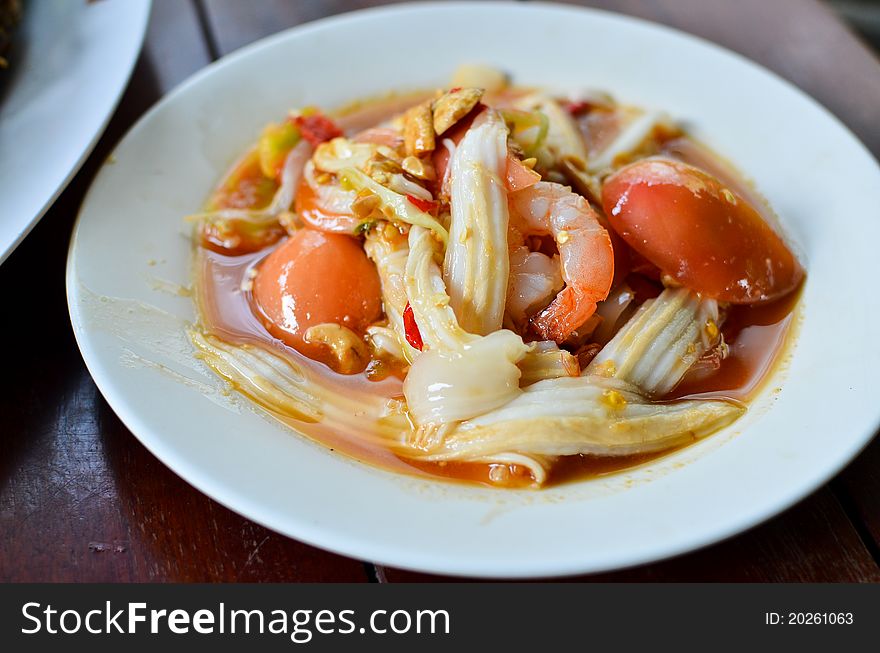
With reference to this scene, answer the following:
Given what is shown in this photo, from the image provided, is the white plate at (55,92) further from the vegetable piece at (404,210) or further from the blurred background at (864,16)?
the blurred background at (864,16)

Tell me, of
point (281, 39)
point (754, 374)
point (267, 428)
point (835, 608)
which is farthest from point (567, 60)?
point (835, 608)

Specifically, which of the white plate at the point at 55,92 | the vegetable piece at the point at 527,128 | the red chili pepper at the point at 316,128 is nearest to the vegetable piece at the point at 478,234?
the vegetable piece at the point at 527,128

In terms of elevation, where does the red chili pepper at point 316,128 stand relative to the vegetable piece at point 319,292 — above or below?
above

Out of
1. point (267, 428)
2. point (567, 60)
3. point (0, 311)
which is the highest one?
point (567, 60)

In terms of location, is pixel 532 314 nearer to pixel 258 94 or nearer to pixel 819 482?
pixel 819 482

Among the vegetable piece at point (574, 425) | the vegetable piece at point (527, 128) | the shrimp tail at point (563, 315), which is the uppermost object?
the vegetable piece at point (527, 128)

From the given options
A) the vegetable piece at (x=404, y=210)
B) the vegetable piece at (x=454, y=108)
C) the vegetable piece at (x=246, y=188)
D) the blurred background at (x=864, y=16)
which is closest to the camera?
the vegetable piece at (x=404, y=210)

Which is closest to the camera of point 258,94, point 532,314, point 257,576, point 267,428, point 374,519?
point 374,519
